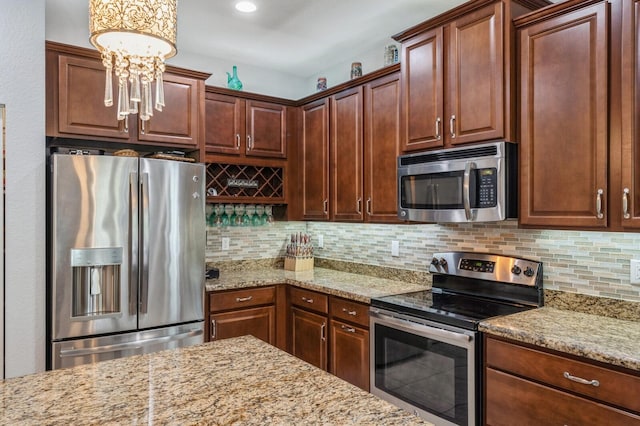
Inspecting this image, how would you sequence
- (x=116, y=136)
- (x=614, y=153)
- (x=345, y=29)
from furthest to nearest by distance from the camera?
(x=345, y=29), (x=116, y=136), (x=614, y=153)

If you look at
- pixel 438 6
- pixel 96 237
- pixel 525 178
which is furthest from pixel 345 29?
pixel 96 237

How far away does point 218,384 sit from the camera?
1312mm

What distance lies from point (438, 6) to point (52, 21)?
104 inches

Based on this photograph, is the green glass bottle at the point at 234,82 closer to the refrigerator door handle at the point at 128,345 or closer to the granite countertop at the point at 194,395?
the refrigerator door handle at the point at 128,345

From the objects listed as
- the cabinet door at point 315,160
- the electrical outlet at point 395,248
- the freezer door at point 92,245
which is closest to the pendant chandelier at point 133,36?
the freezer door at point 92,245

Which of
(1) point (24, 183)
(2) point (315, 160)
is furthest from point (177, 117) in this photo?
(2) point (315, 160)

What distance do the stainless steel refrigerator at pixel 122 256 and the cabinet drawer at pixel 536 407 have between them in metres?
1.90

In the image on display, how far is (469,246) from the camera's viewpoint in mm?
2846

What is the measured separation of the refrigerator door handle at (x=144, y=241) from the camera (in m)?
2.74

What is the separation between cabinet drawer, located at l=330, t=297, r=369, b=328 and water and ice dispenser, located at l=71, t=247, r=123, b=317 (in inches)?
54.6

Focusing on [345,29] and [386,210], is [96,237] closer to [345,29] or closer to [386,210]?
[386,210]

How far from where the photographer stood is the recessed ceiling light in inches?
109

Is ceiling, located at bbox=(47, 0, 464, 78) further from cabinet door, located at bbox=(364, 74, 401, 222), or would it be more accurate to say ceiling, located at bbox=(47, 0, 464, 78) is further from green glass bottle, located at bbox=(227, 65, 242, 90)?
cabinet door, located at bbox=(364, 74, 401, 222)

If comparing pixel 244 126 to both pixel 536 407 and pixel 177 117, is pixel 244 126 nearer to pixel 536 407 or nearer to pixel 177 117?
pixel 177 117
